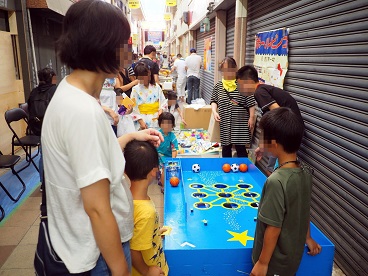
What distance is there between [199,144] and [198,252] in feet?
12.7

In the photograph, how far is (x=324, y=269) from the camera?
2230mm

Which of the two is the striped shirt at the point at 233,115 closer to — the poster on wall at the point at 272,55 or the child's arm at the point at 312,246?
the poster on wall at the point at 272,55

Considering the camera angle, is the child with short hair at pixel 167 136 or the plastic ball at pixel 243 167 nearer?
the plastic ball at pixel 243 167

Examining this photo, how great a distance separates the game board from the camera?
2.21 metres

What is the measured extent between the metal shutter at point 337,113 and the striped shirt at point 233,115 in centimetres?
81

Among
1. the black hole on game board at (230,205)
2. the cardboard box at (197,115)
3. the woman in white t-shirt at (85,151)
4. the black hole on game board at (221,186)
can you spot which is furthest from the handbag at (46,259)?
the cardboard box at (197,115)

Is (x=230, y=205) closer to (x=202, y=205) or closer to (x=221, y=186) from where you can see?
(x=202, y=205)

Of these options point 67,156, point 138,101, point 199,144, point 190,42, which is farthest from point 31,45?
point 190,42

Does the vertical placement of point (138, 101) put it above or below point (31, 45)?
below

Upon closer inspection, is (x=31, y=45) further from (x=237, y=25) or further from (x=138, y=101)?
(x=237, y=25)

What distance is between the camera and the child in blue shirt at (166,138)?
4.15 m

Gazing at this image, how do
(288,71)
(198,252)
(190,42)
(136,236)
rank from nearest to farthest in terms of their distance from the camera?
(136,236) → (198,252) → (288,71) → (190,42)

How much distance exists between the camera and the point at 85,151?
1005mm

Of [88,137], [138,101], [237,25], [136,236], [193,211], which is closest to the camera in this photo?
[88,137]
